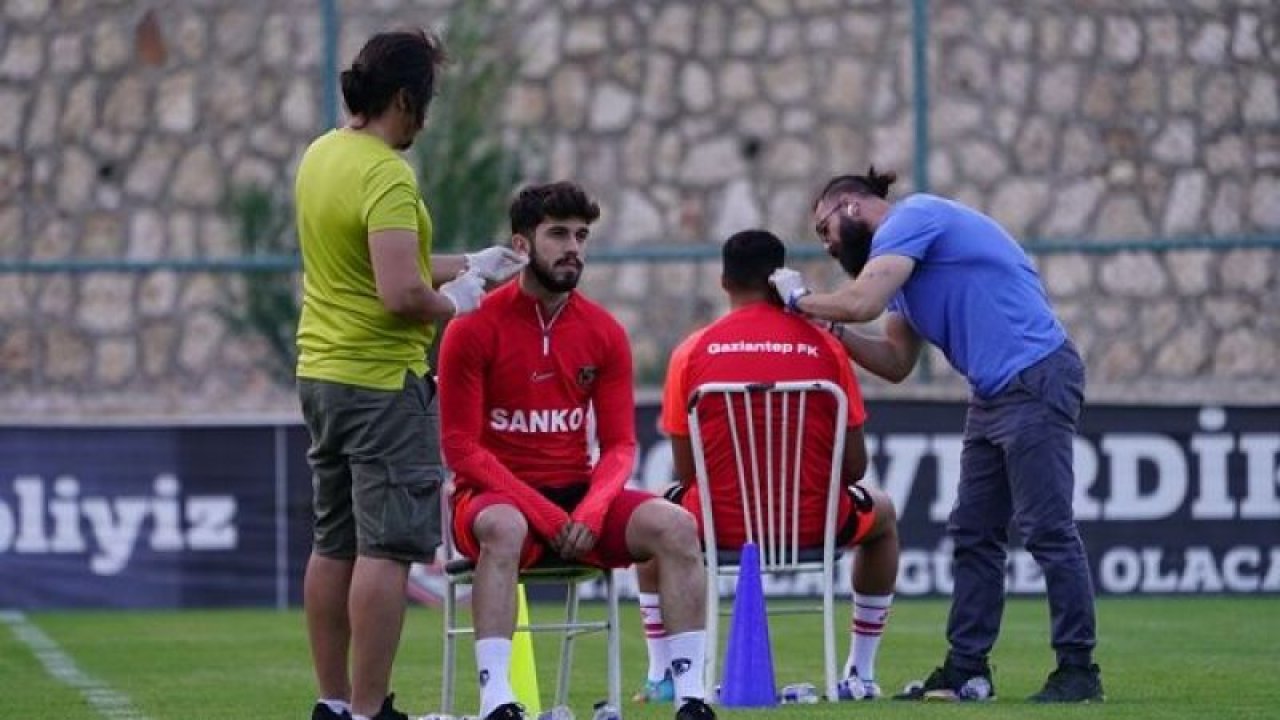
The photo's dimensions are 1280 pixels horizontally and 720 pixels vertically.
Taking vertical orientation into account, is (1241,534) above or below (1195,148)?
below

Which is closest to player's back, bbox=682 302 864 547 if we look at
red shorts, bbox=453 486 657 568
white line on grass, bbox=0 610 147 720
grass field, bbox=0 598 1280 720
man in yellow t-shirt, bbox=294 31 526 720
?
grass field, bbox=0 598 1280 720

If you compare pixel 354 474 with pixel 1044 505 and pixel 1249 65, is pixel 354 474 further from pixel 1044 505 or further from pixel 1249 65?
pixel 1249 65

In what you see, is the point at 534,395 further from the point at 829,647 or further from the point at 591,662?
the point at 591,662

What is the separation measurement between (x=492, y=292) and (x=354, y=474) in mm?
925

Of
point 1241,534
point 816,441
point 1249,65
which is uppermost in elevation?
point 1249,65

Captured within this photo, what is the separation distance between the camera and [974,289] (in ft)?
32.0

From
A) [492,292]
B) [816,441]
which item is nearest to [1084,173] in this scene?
[816,441]

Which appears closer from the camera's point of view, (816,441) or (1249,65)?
→ (816,441)

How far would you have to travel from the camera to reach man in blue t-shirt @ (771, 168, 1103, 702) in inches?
376

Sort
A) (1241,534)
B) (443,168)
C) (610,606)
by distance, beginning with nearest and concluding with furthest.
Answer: (610,606), (1241,534), (443,168)

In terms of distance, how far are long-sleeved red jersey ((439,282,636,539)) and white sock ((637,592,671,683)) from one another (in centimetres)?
106

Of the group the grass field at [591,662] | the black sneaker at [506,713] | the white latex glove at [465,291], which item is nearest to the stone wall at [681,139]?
the grass field at [591,662]

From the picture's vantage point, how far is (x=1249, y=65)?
61.2 feet

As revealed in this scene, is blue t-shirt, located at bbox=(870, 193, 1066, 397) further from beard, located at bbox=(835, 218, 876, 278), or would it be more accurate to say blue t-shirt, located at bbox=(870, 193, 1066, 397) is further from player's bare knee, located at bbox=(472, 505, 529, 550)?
player's bare knee, located at bbox=(472, 505, 529, 550)
